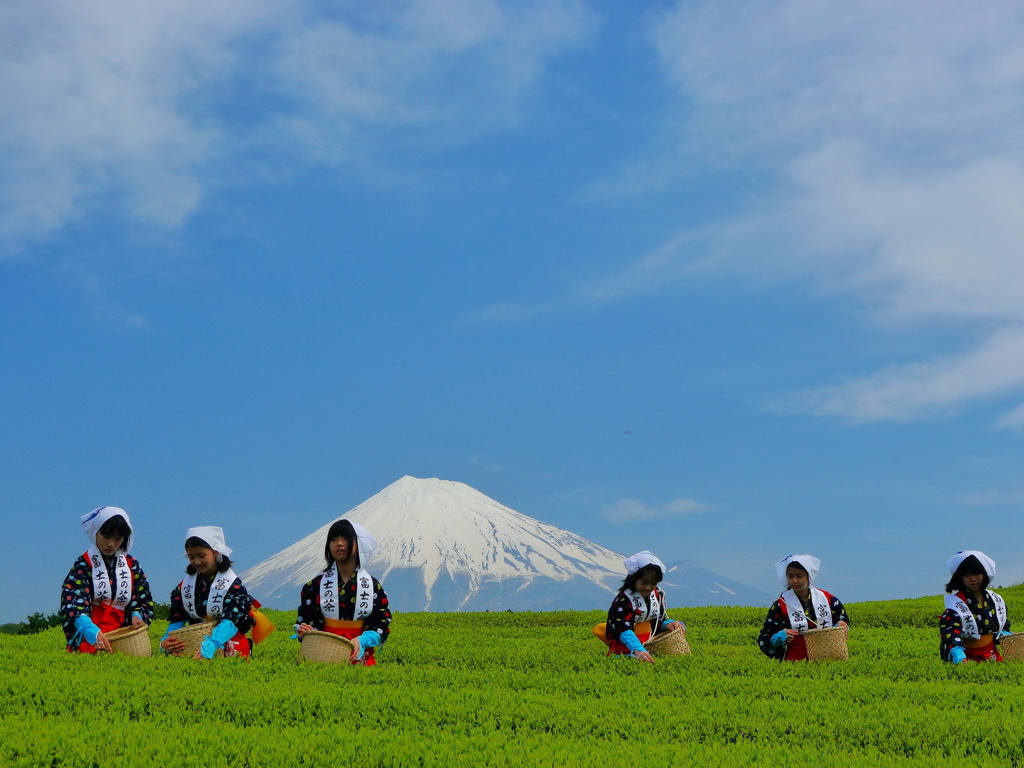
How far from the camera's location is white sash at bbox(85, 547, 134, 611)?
29.5 ft

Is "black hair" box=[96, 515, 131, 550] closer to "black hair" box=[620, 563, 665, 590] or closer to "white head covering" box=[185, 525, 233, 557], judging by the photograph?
"white head covering" box=[185, 525, 233, 557]

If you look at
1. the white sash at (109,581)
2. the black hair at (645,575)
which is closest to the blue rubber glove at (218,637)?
the white sash at (109,581)

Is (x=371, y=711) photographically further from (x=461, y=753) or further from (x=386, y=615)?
(x=386, y=615)

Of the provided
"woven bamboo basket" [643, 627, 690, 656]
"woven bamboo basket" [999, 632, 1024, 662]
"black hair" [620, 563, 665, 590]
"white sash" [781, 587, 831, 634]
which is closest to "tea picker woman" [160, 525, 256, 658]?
"black hair" [620, 563, 665, 590]

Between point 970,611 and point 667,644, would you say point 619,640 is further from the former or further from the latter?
point 970,611

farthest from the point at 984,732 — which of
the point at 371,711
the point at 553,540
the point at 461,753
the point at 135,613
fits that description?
the point at 553,540

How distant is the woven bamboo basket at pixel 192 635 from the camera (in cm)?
848

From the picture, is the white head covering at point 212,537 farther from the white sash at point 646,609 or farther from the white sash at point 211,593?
the white sash at point 646,609

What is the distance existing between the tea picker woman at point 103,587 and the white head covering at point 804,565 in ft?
21.6

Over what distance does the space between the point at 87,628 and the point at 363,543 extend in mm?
2683

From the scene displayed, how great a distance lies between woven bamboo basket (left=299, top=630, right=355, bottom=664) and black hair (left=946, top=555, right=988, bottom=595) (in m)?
6.19

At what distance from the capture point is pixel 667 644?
32.1ft

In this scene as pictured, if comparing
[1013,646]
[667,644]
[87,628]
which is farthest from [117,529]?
[1013,646]

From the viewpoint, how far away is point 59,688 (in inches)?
274
